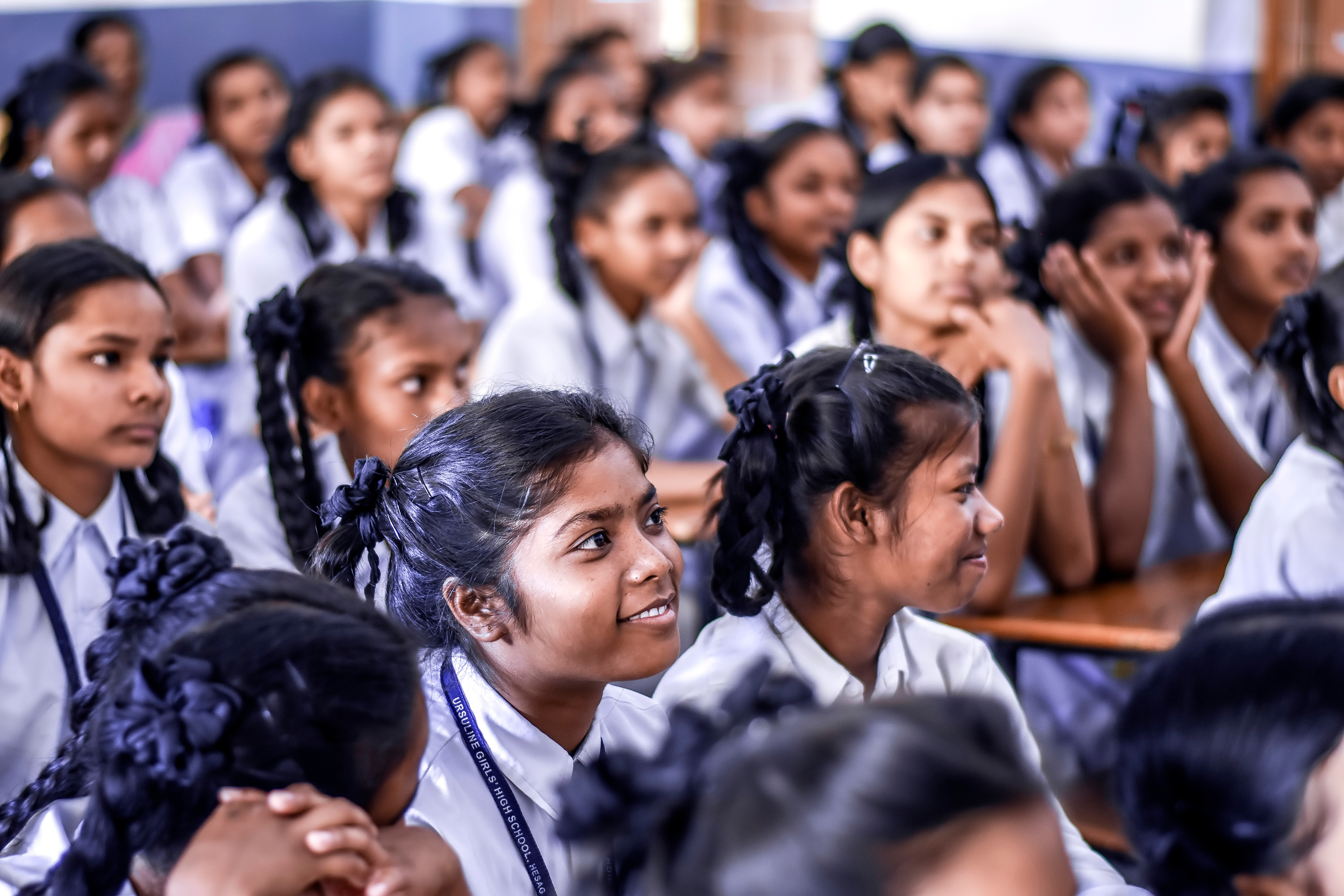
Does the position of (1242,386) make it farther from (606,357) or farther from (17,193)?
(17,193)

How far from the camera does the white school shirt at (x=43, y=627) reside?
1.64 metres

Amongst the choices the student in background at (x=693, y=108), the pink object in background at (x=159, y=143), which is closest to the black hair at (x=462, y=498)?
the student in background at (x=693, y=108)

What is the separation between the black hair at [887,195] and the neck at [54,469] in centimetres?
125

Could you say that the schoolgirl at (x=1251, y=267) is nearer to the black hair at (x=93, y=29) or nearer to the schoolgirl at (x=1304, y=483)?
the schoolgirl at (x=1304, y=483)

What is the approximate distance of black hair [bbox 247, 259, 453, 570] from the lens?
1.95m

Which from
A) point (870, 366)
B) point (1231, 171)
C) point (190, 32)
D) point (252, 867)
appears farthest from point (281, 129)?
point (252, 867)

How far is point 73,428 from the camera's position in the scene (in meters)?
1.79

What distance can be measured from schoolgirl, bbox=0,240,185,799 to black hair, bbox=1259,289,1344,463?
148 cm

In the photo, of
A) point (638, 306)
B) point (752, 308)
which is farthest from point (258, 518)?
point (752, 308)

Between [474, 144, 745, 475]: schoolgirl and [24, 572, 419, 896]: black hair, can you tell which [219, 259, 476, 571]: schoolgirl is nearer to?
[474, 144, 745, 475]: schoolgirl

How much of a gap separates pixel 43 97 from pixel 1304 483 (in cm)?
318

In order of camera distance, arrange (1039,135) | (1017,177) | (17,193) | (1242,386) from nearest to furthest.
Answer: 1. (17,193)
2. (1242,386)
3. (1017,177)
4. (1039,135)

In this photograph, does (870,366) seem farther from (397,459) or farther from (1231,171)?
(1231,171)

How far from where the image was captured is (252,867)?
888 mm
